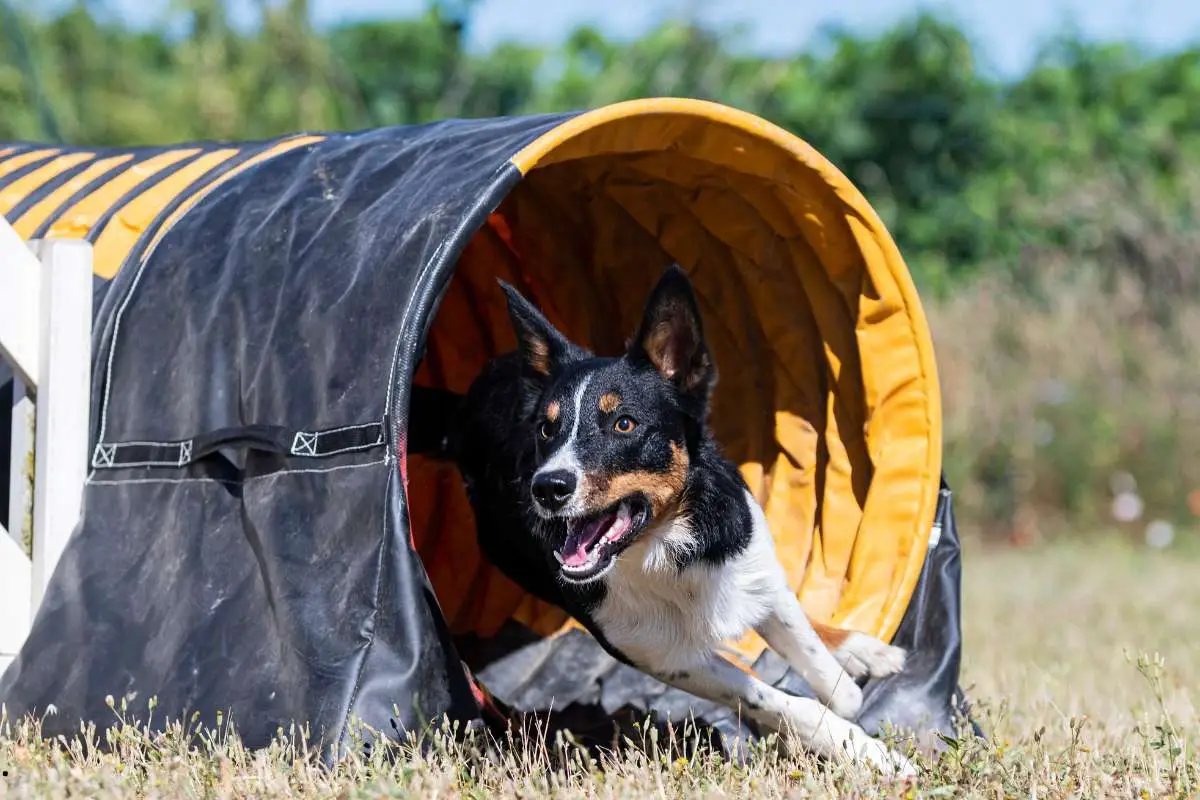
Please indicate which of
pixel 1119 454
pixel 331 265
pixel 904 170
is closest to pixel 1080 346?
pixel 1119 454

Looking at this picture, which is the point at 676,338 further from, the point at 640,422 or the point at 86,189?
the point at 86,189

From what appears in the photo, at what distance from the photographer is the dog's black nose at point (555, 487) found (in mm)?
3941

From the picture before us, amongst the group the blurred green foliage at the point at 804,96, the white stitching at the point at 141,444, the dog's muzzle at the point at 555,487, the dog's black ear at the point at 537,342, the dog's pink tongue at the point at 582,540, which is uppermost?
the blurred green foliage at the point at 804,96

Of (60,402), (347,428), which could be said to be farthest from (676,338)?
(60,402)

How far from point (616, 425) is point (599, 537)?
1.03ft

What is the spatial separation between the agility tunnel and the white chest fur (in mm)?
499

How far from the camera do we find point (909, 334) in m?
5.00

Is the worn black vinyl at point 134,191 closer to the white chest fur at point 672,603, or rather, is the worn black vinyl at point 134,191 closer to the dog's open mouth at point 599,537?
the dog's open mouth at point 599,537

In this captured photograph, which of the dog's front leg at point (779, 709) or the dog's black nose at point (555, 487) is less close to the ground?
the dog's black nose at point (555, 487)

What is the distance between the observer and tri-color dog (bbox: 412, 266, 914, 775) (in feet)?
13.5

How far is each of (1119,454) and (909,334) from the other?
6.49 metres

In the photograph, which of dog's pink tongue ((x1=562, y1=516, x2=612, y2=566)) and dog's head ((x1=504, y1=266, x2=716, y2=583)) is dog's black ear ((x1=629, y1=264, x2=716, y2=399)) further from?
dog's pink tongue ((x1=562, y1=516, x2=612, y2=566))

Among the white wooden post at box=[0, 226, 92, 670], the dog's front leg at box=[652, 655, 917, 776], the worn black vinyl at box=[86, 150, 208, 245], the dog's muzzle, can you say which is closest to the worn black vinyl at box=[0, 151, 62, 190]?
the worn black vinyl at box=[86, 150, 208, 245]

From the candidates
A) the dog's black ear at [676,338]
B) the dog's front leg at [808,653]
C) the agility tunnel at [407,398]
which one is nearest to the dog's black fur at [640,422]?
the dog's black ear at [676,338]
